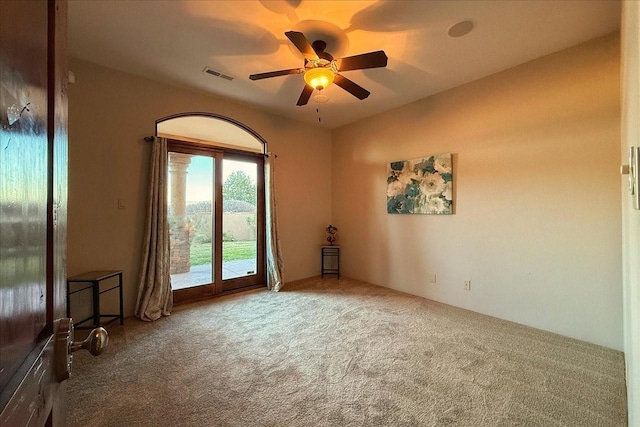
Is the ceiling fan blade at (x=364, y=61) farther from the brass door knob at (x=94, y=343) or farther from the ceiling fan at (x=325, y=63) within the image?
the brass door knob at (x=94, y=343)

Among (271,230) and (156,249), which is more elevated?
(271,230)

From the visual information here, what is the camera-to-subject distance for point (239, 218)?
4168 mm

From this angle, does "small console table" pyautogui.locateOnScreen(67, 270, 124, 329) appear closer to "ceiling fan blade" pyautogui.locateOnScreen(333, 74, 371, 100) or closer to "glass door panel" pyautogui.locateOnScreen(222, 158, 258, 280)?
"glass door panel" pyautogui.locateOnScreen(222, 158, 258, 280)

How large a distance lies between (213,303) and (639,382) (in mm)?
3747

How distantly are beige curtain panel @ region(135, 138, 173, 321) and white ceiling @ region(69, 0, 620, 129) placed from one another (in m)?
1.04

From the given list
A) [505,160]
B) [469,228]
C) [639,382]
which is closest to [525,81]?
[505,160]

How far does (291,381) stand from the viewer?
6.45ft

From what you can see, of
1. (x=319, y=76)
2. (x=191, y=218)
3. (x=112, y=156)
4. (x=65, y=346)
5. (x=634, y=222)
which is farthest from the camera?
(x=191, y=218)

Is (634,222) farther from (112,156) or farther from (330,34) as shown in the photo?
(112,156)

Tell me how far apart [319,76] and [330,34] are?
A: 1.51ft

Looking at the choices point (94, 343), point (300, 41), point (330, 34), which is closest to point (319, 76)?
point (300, 41)

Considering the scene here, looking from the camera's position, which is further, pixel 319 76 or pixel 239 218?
pixel 239 218

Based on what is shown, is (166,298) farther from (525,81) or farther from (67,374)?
(525,81)

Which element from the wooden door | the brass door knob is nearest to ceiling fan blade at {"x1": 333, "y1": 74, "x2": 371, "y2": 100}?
the wooden door
